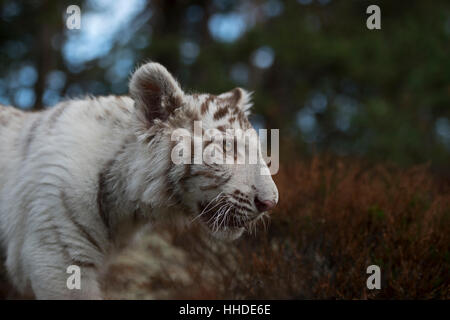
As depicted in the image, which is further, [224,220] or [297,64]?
[297,64]

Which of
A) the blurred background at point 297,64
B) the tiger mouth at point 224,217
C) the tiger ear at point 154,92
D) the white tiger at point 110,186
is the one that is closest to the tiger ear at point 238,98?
the white tiger at point 110,186

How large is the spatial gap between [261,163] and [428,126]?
6033 millimetres

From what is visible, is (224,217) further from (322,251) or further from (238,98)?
(322,251)

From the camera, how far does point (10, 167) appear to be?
298 centimetres

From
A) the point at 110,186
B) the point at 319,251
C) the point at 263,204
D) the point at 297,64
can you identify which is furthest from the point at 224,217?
the point at 297,64

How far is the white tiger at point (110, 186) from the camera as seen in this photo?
2574 millimetres

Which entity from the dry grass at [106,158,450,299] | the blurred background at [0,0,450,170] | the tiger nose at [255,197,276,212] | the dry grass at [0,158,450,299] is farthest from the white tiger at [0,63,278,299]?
the blurred background at [0,0,450,170]

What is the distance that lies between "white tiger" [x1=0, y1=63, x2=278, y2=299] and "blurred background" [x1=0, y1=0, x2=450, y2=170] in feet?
11.2

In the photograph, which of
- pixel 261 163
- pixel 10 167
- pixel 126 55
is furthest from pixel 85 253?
pixel 126 55

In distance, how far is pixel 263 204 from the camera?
2.43 metres

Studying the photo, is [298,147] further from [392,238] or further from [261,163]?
[261,163]

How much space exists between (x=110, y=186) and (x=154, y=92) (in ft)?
2.03

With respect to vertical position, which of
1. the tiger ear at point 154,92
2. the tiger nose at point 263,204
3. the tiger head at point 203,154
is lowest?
the tiger nose at point 263,204

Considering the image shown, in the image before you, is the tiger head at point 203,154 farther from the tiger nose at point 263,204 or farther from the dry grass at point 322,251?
the dry grass at point 322,251
